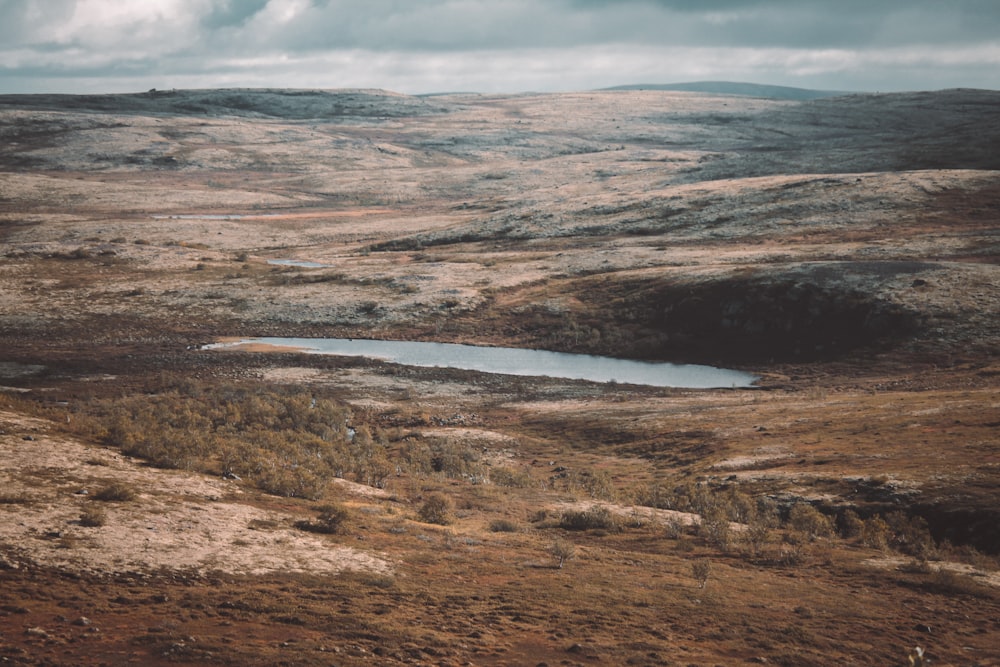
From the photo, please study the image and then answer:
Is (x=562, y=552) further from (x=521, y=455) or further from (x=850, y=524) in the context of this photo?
(x=521, y=455)

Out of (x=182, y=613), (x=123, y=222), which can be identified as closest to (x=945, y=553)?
(x=182, y=613)

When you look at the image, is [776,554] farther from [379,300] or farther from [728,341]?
[379,300]

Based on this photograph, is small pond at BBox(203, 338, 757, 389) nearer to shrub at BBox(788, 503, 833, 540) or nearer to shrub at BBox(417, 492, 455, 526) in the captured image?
shrub at BBox(788, 503, 833, 540)

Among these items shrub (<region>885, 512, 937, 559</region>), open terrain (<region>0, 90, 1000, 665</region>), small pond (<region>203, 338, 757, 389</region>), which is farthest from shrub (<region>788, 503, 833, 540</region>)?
small pond (<region>203, 338, 757, 389</region>)

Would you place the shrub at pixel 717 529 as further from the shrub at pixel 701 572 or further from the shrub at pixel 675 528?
the shrub at pixel 701 572

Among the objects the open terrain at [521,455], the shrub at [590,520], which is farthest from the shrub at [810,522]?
the shrub at [590,520]
